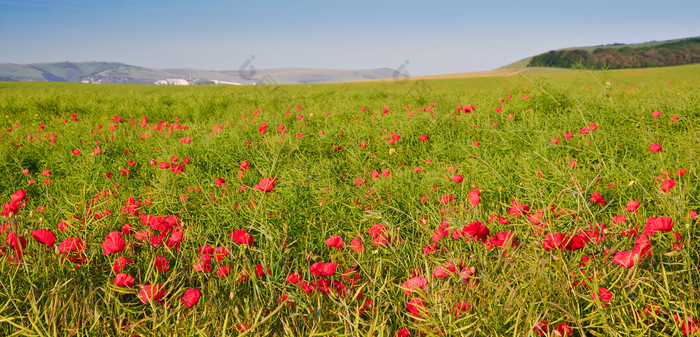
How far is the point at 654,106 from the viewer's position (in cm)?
380

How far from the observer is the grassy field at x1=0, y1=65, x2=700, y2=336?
1029mm

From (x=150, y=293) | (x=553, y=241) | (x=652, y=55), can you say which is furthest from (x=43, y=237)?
(x=652, y=55)

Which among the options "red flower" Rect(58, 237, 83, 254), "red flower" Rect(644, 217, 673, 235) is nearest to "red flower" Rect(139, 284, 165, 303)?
"red flower" Rect(58, 237, 83, 254)

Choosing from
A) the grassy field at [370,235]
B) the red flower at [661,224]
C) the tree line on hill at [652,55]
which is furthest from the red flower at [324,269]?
the tree line on hill at [652,55]

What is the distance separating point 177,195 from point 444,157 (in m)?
2.27

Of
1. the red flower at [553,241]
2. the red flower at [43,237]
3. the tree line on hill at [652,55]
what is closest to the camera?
the red flower at [553,241]

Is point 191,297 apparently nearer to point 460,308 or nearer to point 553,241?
point 460,308

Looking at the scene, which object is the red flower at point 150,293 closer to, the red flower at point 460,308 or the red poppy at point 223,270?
the red poppy at point 223,270

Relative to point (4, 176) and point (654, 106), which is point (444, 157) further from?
point (4, 176)

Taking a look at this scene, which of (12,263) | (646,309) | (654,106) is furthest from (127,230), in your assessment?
(654,106)

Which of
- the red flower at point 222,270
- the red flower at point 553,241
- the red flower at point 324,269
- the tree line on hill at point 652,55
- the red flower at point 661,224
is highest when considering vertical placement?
the tree line on hill at point 652,55

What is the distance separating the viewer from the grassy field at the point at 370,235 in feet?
3.38

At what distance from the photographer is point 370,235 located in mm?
1594

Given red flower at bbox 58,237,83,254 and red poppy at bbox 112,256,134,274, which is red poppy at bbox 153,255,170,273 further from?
red flower at bbox 58,237,83,254
